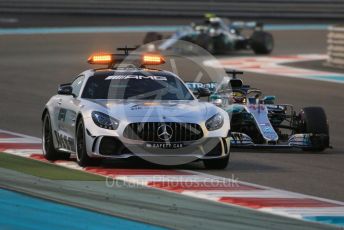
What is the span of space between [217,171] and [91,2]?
30.8 metres

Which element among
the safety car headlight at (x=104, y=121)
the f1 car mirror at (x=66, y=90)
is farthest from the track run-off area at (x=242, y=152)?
the f1 car mirror at (x=66, y=90)

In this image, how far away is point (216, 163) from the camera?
41.9ft

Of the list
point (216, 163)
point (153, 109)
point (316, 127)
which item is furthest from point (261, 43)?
point (153, 109)

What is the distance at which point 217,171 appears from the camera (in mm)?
12648

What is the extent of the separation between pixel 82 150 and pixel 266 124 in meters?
2.95

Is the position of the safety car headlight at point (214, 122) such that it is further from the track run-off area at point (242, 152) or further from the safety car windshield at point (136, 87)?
the safety car windshield at point (136, 87)

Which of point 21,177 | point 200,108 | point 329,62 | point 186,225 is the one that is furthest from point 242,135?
point 329,62

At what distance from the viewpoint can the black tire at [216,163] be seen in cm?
1270

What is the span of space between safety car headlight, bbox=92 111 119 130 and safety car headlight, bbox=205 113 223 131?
95 centimetres

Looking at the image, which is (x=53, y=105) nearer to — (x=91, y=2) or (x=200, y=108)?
(x=200, y=108)

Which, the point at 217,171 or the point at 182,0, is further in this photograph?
Answer: the point at 182,0

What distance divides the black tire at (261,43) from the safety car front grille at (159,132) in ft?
78.8

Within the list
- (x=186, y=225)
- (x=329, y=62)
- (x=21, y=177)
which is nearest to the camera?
(x=186, y=225)

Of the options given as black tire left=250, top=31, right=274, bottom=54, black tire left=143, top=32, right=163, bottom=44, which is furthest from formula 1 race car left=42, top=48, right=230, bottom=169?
black tire left=250, top=31, right=274, bottom=54
